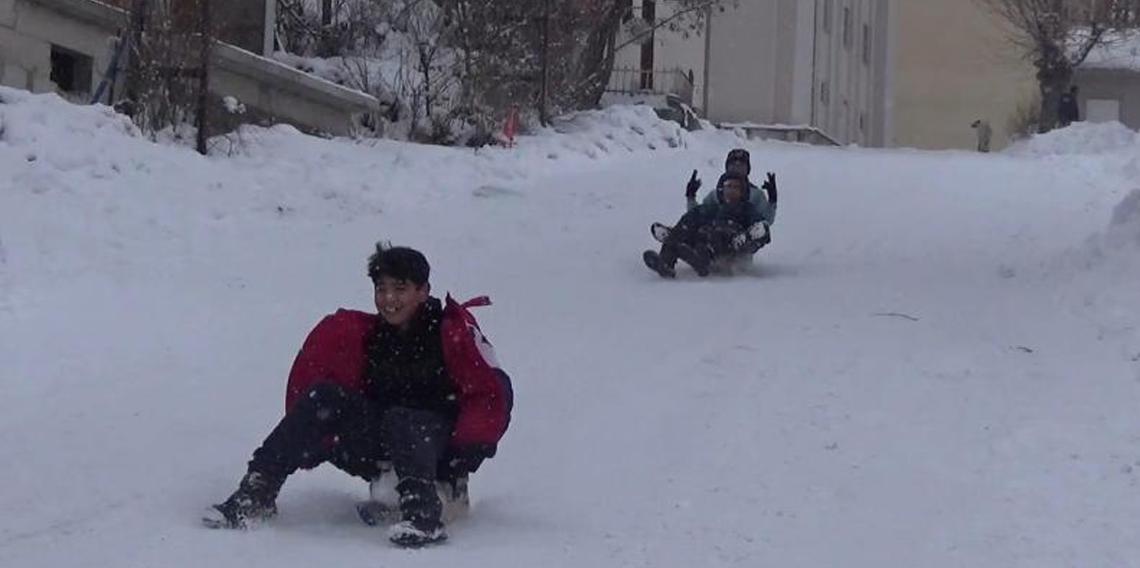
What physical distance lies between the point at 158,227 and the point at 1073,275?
5.60m

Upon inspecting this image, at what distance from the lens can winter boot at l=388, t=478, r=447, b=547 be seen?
17.9 ft

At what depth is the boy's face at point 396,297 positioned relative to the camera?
5.78m

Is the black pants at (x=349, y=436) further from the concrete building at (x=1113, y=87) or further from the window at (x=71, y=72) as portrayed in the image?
the concrete building at (x=1113, y=87)

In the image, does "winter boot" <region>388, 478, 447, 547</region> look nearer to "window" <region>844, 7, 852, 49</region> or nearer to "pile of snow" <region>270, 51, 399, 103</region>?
"pile of snow" <region>270, 51, 399, 103</region>

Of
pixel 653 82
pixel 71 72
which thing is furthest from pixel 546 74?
pixel 653 82

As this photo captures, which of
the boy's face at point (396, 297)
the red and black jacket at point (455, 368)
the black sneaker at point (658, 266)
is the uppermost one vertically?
the boy's face at point (396, 297)

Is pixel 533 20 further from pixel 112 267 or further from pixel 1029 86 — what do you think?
pixel 1029 86

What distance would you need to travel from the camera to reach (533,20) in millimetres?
20609

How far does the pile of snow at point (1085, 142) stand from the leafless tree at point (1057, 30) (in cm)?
1375

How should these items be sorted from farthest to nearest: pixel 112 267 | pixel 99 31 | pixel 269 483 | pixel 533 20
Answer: pixel 533 20, pixel 99 31, pixel 112 267, pixel 269 483

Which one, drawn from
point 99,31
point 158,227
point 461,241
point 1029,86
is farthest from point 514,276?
point 1029,86

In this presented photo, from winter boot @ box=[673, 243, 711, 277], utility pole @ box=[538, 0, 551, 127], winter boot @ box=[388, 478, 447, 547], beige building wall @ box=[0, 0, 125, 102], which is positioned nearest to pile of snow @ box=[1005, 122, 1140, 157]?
utility pole @ box=[538, 0, 551, 127]

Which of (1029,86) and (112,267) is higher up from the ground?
(1029,86)

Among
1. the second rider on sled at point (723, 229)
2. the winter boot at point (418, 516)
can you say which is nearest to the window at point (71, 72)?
the second rider on sled at point (723, 229)
